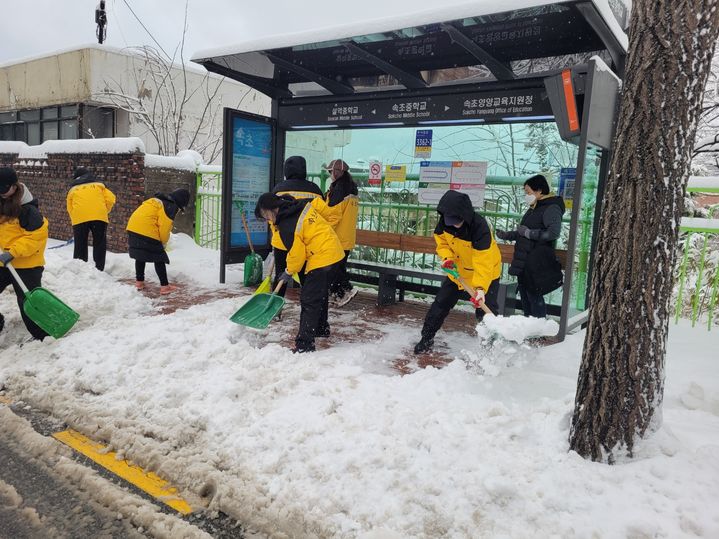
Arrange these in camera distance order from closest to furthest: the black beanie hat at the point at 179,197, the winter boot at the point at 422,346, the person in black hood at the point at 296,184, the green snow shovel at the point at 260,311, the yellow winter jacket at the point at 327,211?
1. the green snow shovel at the point at 260,311
2. the winter boot at the point at 422,346
3. the yellow winter jacket at the point at 327,211
4. the person in black hood at the point at 296,184
5. the black beanie hat at the point at 179,197

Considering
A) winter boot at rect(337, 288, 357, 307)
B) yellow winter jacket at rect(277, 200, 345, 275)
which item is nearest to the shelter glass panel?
winter boot at rect(337, 288, 357, 307)

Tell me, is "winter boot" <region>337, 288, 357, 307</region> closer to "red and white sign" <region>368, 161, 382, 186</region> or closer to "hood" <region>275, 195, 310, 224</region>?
"red and white sign" <region>368, 161, 382, 186</region>

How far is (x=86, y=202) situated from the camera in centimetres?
768

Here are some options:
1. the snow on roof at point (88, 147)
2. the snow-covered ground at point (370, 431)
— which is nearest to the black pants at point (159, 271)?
the snow-covered ground at point (370, 431)

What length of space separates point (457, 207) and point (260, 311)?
2.12 meters

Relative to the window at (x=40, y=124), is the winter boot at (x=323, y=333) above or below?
below

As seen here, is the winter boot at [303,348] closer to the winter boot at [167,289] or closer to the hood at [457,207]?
the hood at [457,207]

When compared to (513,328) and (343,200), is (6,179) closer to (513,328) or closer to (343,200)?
(343,200)

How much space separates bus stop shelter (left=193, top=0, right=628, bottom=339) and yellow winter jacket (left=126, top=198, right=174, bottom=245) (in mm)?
887

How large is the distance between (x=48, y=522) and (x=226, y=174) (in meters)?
5.54

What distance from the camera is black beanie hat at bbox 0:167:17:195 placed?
442 centimetres

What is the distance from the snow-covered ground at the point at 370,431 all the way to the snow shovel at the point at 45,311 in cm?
14

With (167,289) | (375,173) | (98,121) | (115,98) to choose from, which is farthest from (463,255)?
(98,121)

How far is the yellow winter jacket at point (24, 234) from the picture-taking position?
4703 mm
